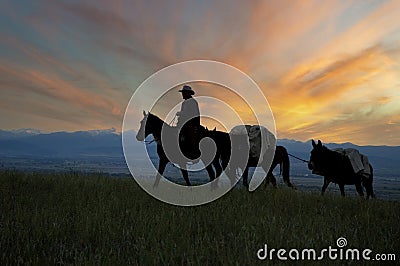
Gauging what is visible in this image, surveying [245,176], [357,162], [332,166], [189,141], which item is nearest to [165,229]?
[189,141]

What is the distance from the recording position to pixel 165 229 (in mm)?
6012

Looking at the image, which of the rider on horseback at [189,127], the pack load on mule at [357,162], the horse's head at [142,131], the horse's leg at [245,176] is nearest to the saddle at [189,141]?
the rider on horseback at [189,127]

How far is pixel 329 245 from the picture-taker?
18.1 ft

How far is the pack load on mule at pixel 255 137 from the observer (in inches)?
532

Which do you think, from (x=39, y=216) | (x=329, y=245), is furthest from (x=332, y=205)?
(x=39, y=216)

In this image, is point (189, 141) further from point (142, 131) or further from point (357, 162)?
point (357, 162)

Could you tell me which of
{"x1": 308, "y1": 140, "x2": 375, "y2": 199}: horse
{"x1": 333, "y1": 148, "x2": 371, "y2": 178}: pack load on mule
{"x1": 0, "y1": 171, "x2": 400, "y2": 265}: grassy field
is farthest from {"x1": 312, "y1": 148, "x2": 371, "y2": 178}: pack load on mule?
{"x1": 0, "y1": 171, "x2": 400, "y2": 265}: grassy field

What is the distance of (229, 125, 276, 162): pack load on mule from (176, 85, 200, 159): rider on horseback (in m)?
1.90

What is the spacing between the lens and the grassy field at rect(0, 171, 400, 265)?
4.74 m

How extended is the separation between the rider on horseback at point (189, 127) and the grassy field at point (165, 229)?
3.30 m

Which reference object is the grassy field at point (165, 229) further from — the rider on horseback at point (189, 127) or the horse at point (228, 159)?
the horse at point (228, 159)

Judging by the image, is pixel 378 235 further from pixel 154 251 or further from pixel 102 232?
pixel 102 232

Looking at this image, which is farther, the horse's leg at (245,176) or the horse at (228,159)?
the horse at (228,159)

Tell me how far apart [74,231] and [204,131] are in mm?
7698
